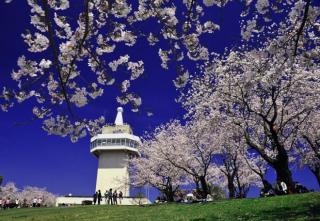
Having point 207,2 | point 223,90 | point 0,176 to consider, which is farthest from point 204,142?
point 0,176

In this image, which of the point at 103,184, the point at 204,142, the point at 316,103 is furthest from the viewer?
the point at 103,184

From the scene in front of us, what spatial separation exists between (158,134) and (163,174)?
4.72 m

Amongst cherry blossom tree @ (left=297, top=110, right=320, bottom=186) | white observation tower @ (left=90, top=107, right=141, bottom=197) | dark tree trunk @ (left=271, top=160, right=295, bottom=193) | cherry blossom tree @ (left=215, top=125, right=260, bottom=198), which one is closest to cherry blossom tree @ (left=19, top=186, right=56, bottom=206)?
white observation tower @ (left=90, top=107, right=141, bottom=197)

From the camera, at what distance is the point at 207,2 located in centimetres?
705

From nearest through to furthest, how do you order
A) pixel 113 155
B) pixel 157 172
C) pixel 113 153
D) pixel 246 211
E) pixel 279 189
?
pixel 246 211 < pixel 279 189 < pixel 157 172 < pixel 113 155 < pixel 113 153

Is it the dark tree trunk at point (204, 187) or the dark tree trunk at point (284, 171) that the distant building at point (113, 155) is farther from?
the dark tree trunk at point (284, 171)

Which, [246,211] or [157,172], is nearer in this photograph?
[246,211]

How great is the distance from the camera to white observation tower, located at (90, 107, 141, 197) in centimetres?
6431

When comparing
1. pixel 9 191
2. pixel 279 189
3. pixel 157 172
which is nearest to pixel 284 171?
pixel 279 189

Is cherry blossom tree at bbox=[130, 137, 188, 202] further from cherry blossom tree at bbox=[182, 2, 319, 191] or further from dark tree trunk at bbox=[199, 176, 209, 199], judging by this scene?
cherry blossom tree at bbox=[182, 2, 319, 191]

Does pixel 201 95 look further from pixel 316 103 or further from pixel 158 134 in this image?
pixel 158 134

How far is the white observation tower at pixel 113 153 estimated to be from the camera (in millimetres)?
64312

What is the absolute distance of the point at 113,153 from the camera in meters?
67.6

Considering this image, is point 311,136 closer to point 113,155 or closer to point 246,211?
point 246,211
